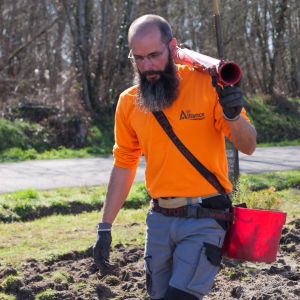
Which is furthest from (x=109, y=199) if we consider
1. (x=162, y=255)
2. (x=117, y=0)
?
(x=117, y=0)

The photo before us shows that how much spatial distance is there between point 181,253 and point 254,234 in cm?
50

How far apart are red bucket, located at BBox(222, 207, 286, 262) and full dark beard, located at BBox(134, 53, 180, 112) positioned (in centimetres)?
77

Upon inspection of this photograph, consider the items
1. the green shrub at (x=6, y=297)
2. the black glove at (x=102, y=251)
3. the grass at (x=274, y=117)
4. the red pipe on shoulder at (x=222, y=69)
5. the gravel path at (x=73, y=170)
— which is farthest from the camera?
the grass at (x=274, y=117)

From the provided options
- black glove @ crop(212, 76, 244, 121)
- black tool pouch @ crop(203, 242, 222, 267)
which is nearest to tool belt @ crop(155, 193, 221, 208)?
black tool pouch @ crop(203, 242, 222, 267)

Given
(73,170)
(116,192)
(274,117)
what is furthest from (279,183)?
(274,117)

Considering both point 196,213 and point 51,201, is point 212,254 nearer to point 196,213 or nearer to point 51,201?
point 196,213

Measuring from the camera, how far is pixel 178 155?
2.30m

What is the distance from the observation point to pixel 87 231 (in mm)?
5199

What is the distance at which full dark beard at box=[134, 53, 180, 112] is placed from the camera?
7.63 feet

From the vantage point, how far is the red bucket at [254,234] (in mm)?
2398

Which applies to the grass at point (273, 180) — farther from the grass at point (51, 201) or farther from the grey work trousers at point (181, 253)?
the grey work trousers at point (181, 253)

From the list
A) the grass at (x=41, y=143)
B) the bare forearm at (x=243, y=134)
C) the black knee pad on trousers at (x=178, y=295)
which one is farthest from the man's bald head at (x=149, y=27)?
the grass at (x=41, y=143)

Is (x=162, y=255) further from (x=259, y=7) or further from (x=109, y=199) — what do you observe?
(x=259, y=7)

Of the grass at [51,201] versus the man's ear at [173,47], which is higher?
the man's ear at [173,47]
